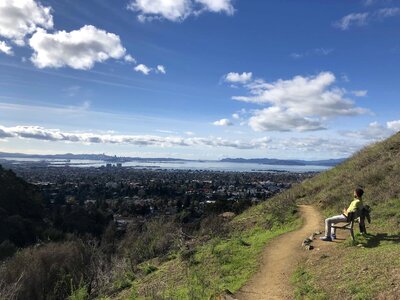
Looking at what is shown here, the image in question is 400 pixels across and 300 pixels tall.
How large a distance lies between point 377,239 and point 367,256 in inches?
Answer: 64.0

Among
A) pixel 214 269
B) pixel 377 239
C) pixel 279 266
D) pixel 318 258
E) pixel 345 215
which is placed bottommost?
pixel 214 269

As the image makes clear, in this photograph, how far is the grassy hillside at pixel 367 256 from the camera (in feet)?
24.4

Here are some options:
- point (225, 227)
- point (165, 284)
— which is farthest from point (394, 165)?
point (165, 284)

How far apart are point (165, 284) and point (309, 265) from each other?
378 centimetres

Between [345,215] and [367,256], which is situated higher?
[345,215]

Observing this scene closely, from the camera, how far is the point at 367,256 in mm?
8969

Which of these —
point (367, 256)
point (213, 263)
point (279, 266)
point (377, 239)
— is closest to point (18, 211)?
point (213, 263)

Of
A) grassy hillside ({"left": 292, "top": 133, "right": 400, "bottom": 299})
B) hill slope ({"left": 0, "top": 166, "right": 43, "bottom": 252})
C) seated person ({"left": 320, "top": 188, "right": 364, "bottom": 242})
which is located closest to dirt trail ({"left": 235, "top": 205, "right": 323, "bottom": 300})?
grassy hillside ({"left": 292, "top": 133, "right": 400, "bottom": 299})

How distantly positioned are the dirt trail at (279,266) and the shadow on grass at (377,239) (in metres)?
1.61

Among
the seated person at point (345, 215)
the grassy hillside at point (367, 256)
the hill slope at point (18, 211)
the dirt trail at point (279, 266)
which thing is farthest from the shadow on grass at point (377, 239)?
the hill slope at point (18, 211)

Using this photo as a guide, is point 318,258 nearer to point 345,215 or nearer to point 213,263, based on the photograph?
point 345,215

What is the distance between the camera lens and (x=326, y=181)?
21.8 m

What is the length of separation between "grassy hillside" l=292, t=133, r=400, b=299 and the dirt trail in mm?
377

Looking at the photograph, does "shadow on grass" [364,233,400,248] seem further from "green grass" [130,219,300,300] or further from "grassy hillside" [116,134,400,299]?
"green grass" [130,219,300,300]
